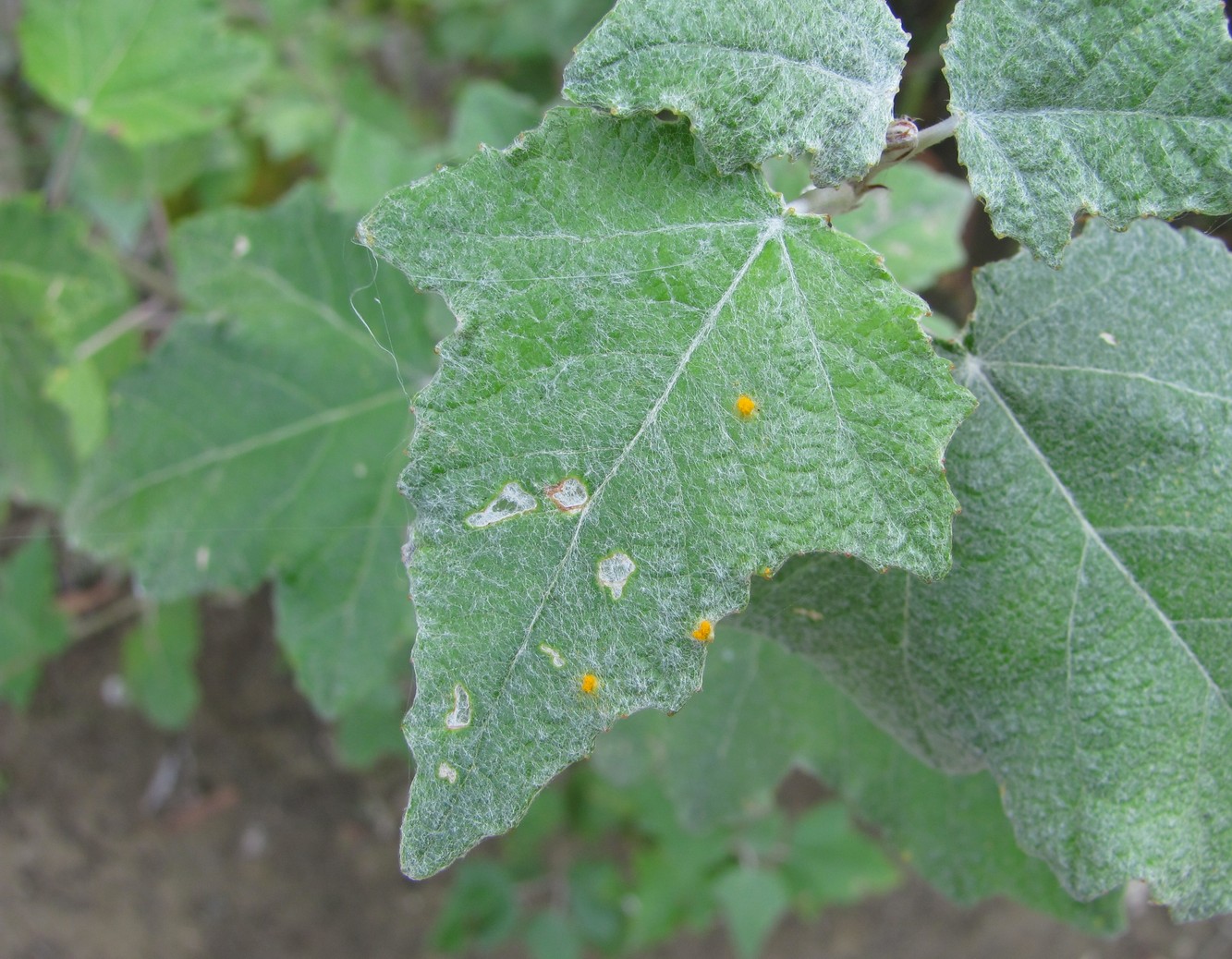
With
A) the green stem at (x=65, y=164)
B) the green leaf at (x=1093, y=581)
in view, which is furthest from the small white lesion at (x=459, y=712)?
the green stem at (x=65, y=164)

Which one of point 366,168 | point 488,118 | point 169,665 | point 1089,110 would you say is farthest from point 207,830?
point 1089,110

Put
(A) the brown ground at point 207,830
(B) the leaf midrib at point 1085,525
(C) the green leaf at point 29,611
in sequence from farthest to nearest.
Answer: (A) the brown ground at point 207,830, (C) the green leaf at point 29,611, (B) the leaf midrib at point 1085,525

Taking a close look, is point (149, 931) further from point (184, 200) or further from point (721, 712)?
point (721, 712)

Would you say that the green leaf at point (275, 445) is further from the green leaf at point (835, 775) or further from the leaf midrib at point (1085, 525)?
the leaf midrib at point (1085, 525)

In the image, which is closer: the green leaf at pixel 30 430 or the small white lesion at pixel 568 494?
the small white lesion at pixel 568 494

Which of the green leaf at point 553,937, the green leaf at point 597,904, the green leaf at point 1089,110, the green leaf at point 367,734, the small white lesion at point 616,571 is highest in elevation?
the green leaf at point 1089,110

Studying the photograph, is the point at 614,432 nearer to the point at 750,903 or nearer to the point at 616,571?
the point at 616,571

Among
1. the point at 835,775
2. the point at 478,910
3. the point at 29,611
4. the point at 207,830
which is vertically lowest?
the point at 207,830
